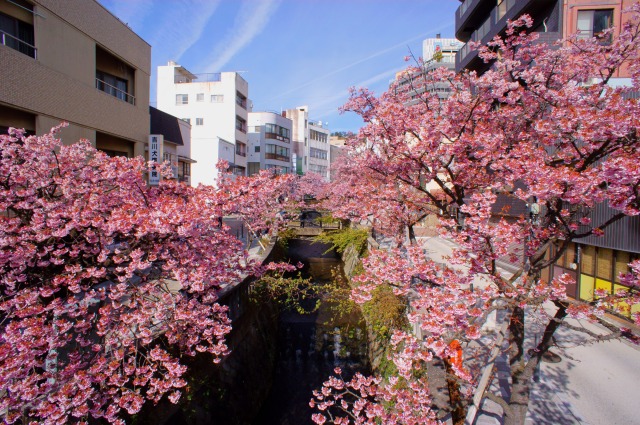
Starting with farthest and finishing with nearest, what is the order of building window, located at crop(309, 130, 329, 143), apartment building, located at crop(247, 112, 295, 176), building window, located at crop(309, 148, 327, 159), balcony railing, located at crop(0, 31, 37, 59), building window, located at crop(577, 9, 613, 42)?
building window, located at crop(309, 130, 329, 143)
building window, located at crop(309, 148, 327, 159)
apartment building, located at crop(247, 112, 295, 176)
building window, located at crop(577, 9, 613, 42)
balcony railing, located at crop(0, 31, 37, 59)

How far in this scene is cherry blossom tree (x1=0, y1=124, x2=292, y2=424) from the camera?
4176 millimetres

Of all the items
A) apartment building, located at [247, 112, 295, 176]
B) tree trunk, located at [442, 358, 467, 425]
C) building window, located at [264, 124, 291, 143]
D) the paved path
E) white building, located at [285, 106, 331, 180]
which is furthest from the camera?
white building, located at [285, 106, 331, 180]

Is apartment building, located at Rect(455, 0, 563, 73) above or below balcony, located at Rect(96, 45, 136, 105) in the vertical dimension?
above

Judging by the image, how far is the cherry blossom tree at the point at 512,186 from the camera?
4.23 metres

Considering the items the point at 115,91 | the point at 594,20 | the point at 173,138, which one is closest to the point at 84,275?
the point at 115,91

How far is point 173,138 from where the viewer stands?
79.4 feet

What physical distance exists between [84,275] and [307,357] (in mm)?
10400

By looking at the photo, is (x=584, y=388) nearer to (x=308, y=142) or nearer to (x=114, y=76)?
(x=114, y=76)

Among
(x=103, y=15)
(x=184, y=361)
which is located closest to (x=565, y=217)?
(x=184, y=361)

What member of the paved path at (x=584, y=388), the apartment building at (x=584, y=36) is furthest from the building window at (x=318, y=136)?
the paved path at (x=584, y=388)

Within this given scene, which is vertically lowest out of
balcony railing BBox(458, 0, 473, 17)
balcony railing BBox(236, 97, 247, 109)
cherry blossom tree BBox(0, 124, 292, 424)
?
cherry blossom tree BBox(0, 124, 292, 424)

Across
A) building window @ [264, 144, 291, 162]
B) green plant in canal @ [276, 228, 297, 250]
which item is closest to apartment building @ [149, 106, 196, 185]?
green plant in canal @ [276, 228, 297, 250]

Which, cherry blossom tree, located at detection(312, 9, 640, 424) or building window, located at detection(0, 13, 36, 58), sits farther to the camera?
building window, located at detection(0, 13, 36, 58)

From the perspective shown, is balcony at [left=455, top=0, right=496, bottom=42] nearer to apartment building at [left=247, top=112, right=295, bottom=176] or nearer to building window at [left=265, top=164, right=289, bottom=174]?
building window at [left=265, top=164, right=289, bottom=174]
